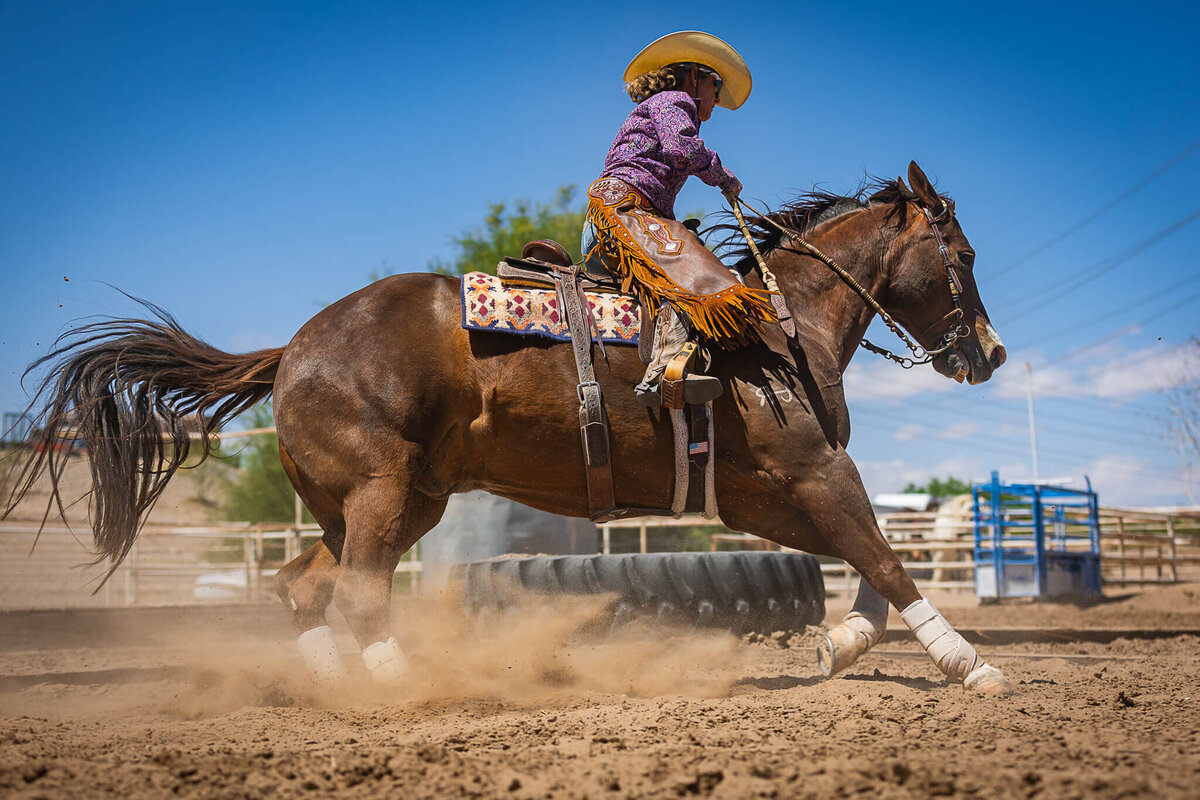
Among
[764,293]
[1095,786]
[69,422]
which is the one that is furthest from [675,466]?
[69,422]

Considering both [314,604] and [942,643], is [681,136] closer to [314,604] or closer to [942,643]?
[942,643]

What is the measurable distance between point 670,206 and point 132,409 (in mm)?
2811

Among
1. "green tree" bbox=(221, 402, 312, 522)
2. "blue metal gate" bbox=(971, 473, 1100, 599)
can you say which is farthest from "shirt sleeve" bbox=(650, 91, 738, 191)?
"green tree" bbox=(221, 402, 312, 522)

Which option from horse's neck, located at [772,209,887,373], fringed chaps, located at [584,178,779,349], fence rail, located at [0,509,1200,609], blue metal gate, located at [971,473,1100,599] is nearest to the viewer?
fringed chaps, located at [584,178,779,349]

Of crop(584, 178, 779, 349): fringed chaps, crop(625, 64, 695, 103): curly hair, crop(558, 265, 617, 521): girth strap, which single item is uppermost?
crop(625, 64, 695, 103): curly hair

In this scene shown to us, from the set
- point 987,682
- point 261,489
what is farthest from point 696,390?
point 261,489

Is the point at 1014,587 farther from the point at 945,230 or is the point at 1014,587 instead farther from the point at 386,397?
the point at 386,397

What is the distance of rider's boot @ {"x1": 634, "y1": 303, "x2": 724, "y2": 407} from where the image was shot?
4062 millimetres

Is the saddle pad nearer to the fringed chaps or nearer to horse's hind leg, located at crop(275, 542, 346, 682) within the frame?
the fringed chaps

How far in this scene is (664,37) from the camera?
488cm

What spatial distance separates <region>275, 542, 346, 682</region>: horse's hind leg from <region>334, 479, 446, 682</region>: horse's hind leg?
338mm

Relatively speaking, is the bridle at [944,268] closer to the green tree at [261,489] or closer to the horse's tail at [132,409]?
the horse's tail at [132,409]

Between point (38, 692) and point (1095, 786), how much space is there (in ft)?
16.6

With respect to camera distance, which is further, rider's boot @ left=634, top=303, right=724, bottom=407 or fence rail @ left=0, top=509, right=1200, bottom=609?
fence rail @ left=0, top=509, right=1200, bottom=609
